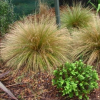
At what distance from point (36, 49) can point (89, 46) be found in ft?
3.60

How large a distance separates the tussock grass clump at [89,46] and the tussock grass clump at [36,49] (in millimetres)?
263

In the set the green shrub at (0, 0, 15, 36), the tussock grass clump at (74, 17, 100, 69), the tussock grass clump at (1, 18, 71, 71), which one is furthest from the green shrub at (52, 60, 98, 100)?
the green shrub at (0, 0, 15, 36)

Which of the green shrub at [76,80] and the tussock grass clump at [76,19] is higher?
the tussock grass clump at [76,19]

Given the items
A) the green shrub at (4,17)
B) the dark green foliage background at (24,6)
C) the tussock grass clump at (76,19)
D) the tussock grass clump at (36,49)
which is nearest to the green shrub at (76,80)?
the tussock grass clump at (36,49)

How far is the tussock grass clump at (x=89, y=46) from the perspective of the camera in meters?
4.16

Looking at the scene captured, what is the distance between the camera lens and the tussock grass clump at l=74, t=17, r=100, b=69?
4.16m

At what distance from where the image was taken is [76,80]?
326 cm

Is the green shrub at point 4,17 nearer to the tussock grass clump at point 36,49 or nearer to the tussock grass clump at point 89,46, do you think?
the tussock grass clump at point 36,49

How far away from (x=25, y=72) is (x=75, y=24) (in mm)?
2539

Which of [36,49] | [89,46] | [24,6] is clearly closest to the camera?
[36,49]

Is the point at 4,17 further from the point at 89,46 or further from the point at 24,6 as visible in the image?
the point at 89,46

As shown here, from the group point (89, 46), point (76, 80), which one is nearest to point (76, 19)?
point (89, 46)

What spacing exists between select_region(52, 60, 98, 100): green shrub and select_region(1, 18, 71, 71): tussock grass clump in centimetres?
60

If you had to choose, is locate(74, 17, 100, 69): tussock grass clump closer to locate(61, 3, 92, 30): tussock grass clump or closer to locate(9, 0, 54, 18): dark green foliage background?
locate(61, 3, 92, 30): tussock grass clump
